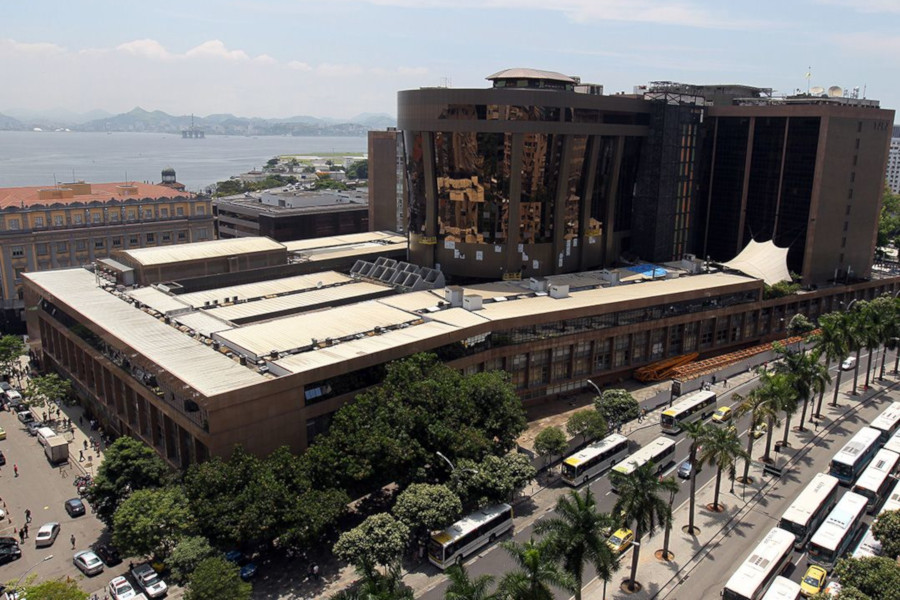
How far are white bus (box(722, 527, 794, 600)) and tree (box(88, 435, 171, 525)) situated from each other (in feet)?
139

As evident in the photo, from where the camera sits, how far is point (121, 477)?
53.4m

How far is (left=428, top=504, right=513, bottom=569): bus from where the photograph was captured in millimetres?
50188

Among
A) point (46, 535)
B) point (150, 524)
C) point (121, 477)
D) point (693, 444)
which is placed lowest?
point (46, 535)

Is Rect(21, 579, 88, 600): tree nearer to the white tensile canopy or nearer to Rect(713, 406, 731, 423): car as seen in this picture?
Rect(713, 406, 731, 423): car

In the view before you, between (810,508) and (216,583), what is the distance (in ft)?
147

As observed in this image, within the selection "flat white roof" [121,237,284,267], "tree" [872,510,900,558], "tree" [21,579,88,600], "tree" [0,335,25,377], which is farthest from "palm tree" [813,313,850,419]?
"tree" [0,335,25,377]

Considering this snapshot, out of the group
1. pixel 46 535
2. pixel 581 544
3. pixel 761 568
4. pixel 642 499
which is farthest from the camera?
pixel 46 535

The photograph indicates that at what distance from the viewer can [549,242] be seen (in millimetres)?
97375

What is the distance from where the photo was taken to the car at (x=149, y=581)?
158 ft

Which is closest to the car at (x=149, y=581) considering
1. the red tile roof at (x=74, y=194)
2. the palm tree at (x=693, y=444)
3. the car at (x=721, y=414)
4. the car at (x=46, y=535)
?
the car at (x=46, y=535)

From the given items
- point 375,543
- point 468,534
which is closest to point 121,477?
point 375,543

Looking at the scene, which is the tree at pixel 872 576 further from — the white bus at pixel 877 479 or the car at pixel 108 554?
the car at pixel 108 554

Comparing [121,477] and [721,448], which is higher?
[721,448]

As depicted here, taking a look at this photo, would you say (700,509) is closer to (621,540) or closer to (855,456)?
(621,540)
